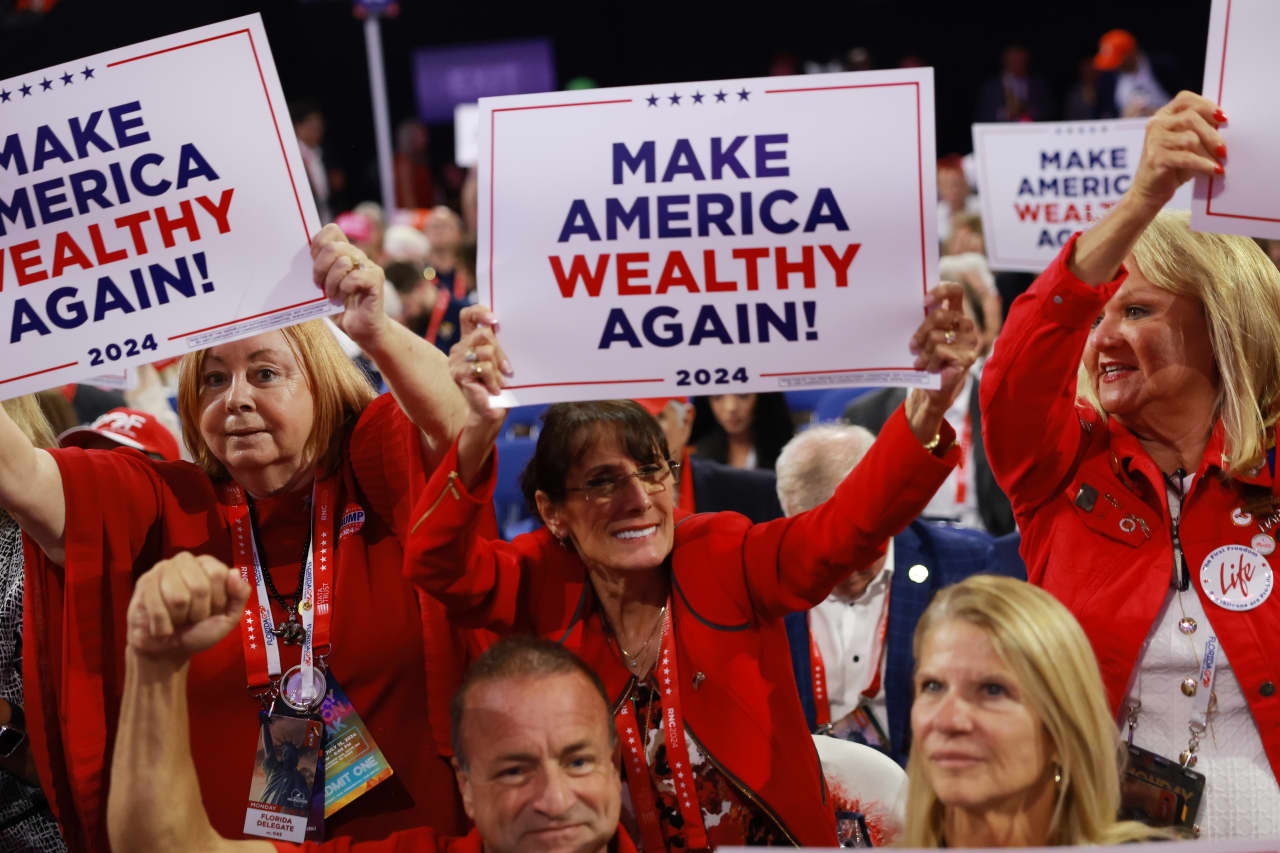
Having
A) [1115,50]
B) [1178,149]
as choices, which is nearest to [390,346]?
[1178,149]

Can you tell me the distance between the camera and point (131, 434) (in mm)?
3607

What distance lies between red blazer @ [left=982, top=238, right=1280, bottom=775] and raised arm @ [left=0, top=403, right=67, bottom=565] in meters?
1.79

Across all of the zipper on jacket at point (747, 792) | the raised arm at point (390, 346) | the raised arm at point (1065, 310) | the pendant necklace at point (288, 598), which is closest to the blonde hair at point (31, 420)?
the pendant necklace at point (288, 598)

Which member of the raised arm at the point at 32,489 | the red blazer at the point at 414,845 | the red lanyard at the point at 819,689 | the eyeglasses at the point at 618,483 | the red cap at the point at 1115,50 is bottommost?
the red blazer at the point at 414,845

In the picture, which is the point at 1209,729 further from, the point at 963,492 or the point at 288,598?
the point at 963,492

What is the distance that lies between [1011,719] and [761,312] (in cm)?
89

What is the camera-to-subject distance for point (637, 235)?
2674 mm

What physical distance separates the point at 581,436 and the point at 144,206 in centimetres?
96

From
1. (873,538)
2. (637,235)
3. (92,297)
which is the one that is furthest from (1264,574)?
(92,297)

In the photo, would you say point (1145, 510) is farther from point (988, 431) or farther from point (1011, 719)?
point (1011, 719)

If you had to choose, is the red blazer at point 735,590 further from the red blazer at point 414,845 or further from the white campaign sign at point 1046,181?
the white campaign sign at point 1046,181

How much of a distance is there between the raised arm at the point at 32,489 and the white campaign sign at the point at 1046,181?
13.3ft

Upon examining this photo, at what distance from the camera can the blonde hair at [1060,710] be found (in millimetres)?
2152

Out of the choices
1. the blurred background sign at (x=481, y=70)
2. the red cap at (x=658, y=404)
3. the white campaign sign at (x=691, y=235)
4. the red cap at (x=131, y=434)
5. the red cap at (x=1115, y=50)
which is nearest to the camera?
the white campaign sign at (x=691, y=235)
